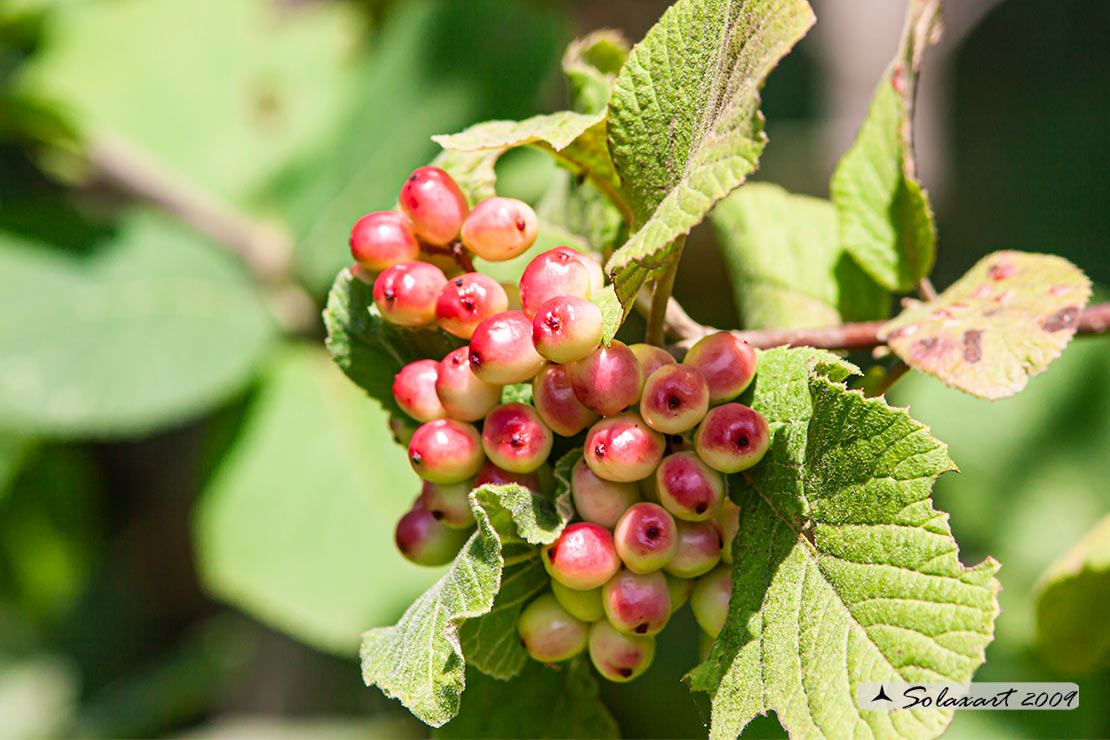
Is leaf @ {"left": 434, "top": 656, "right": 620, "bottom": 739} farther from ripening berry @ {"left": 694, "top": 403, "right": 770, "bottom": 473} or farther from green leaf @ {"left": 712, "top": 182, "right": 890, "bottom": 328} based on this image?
green leaf @ {"left": 712, "top": 182, "right": 890, "bottom": 328}

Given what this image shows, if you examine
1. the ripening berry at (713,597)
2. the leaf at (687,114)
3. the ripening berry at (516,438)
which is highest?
the leaf at (687,114)

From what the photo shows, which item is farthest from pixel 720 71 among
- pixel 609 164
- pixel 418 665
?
pixel 418 665

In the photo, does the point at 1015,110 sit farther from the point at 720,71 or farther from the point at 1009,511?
the point at 720,71

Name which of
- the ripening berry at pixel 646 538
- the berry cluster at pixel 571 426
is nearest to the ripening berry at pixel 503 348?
the berry cluster at pixel 571 426

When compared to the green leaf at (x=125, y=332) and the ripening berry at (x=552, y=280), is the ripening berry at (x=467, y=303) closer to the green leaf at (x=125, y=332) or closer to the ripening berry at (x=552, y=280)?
the ripening berry at (x=552, y=280)

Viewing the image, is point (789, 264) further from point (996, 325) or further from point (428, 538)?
point (428, 538)

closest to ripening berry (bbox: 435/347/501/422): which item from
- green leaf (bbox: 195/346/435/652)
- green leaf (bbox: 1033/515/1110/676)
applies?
green leaf (bbox: 1033/515/1110/676)

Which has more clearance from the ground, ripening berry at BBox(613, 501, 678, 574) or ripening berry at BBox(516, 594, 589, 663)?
ripening berry at BBox(613, 501, 678, 574)
